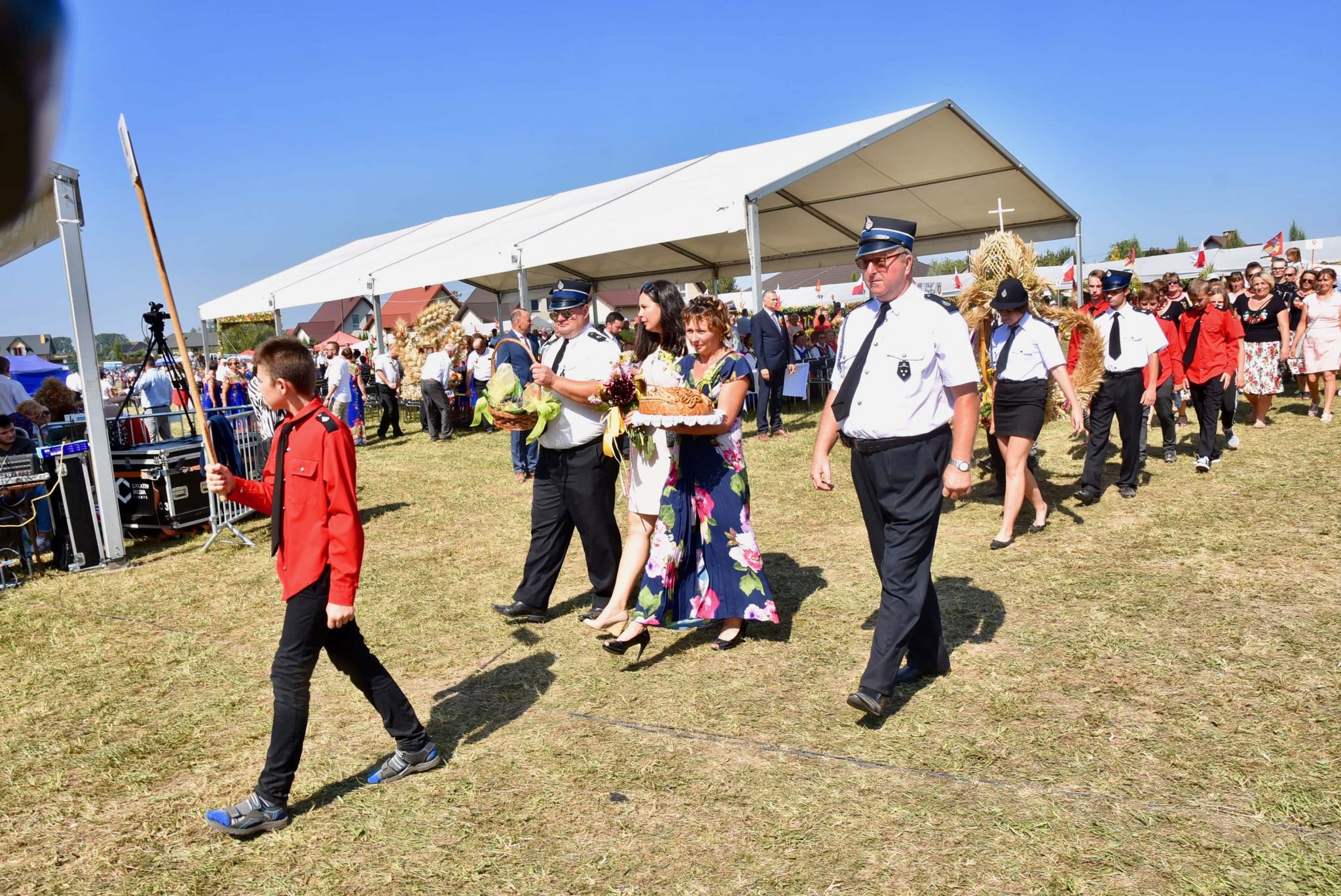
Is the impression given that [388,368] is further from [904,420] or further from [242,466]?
[904,420]

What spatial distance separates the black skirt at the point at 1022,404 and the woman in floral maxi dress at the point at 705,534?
290cm

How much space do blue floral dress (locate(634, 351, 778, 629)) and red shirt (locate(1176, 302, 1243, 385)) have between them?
20.8ft

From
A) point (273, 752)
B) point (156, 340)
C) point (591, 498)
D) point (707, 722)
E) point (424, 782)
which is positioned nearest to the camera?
point (273, 752)

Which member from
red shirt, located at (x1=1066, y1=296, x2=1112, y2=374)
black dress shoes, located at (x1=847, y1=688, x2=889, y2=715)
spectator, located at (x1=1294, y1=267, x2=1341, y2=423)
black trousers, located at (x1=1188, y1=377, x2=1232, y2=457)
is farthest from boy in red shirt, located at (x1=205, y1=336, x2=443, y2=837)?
spectator, located at (x1=1294, y1=267, x2=1341, y2=423)

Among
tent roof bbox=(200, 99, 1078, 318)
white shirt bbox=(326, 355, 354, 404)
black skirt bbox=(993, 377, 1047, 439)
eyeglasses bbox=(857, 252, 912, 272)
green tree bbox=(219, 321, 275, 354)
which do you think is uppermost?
green tree bbox=(219, 321, 275, 354)

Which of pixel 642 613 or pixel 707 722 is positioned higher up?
pixel 642 613

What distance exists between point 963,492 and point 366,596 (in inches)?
173

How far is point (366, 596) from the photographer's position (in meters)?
6.61

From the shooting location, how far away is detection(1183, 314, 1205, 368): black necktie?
367 inches

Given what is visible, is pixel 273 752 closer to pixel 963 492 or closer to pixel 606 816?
pixel 606 816

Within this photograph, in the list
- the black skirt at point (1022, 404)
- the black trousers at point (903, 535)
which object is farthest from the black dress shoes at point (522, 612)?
the black skirt at point (1022, 404)

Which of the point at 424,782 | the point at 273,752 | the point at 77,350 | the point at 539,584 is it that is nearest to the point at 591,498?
the point at 539,584

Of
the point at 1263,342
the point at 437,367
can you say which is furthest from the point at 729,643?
the point at 437,367

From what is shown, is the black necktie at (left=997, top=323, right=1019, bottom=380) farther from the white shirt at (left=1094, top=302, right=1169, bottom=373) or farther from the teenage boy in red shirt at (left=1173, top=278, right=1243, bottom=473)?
the teenage boy in red shirt at (left=1173, top=278, right=1243, bottom=473)
